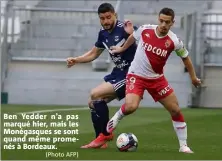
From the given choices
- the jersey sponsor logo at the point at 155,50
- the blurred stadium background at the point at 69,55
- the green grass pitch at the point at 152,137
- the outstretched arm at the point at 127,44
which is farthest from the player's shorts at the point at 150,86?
the blurred stadium background at the point at 69,55

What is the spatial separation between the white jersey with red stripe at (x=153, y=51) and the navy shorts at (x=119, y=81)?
580 millimetres

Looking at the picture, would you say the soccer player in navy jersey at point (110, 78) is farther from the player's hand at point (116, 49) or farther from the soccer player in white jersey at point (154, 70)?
the soccer player in white jersey at point (154, 70)

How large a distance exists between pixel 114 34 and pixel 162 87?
130 cm

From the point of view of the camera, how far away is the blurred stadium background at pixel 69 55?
2541 cm

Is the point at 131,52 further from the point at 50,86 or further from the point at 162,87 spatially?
the point at 50,86

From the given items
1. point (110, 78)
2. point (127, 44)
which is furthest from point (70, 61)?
point (127, 44)

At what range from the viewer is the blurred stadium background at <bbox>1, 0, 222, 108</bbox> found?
25.4 metres

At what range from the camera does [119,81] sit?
533 inches

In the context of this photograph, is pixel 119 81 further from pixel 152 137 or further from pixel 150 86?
pixel 152 137

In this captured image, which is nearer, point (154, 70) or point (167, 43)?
point (167, 43)

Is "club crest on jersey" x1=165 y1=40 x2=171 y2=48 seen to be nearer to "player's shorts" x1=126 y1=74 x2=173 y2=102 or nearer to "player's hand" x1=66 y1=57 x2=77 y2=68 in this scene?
"player's shorts" x1=126 y1=74 x2=173 y2=102

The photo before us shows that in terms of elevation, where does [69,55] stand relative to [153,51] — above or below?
below

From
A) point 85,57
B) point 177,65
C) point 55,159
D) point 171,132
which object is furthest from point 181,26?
point 55,159

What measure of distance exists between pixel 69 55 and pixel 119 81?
1288cm
